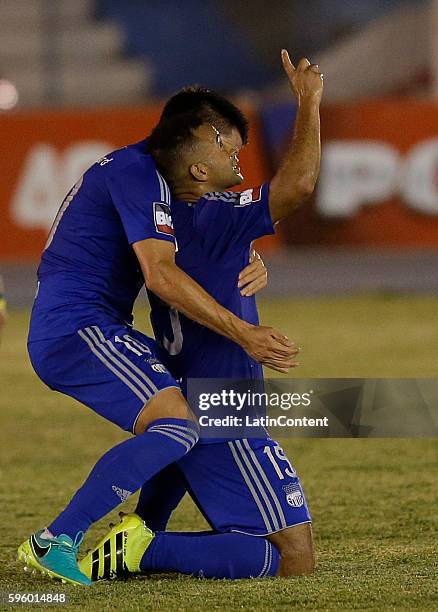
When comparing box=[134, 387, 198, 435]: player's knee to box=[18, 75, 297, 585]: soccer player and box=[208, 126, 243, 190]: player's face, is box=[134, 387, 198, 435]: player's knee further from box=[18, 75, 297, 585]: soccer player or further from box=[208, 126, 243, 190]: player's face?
box=[208, 126, 243, 190]: player's face

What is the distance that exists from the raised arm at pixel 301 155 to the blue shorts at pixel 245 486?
836mm

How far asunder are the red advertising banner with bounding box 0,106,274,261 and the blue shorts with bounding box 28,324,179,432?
A: 36.1 ft

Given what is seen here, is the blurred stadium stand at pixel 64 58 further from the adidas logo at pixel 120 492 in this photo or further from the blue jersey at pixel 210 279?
the adidas logo at pixel 120 492

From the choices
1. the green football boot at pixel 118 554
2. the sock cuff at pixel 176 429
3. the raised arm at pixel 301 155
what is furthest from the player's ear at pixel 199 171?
the green football boot at pixel 118 554

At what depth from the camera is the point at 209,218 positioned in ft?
16.4

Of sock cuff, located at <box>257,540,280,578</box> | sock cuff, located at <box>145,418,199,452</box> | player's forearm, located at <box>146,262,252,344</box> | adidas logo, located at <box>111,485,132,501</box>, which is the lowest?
sock cuff, located at <box>257,540,280,578</box>

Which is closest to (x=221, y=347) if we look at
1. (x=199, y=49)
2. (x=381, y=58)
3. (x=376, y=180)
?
(x=376, y=180)

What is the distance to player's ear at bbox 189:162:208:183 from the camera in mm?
4922

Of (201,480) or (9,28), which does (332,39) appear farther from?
(201,480)

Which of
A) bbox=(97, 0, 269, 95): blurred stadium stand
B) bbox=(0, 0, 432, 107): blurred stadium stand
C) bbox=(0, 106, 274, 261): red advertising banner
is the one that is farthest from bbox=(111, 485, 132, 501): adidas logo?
bbox=(97, 0, 269, 95): blurred stadium stand

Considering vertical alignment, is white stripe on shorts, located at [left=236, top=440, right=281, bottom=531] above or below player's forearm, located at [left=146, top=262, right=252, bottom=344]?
below

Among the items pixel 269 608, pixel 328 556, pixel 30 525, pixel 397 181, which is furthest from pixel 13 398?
pixel 397 181

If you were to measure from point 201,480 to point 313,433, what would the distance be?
450 millimetres

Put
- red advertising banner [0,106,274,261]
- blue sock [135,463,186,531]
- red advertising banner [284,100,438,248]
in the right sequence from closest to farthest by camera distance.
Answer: blue sock [135,463,186,531]
red advertising banner [0,106,274,261]
red advertising banner [284,100,438,248]
